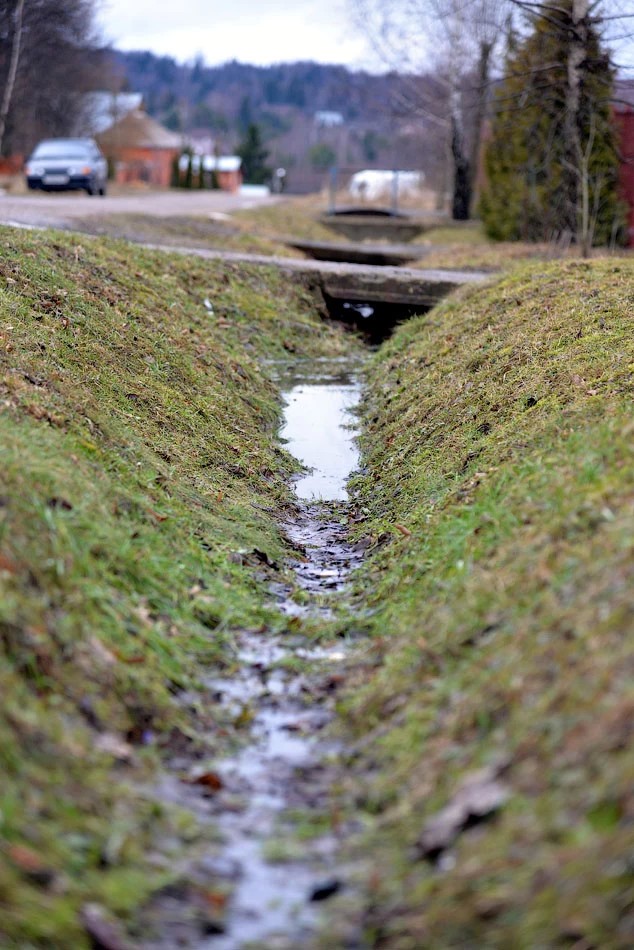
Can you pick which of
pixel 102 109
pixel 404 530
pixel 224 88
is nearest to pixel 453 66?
pixel 404 530

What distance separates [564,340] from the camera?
23.9 feet

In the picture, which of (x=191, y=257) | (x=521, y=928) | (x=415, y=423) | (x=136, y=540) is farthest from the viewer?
(x=191, y=257)

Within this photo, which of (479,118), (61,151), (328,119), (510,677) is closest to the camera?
(510,677)

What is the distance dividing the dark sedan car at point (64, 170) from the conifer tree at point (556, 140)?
10414 millimetres

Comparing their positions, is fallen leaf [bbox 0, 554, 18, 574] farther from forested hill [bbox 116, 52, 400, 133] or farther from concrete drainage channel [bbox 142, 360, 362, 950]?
forested hill [bbox 116, 52, 400, 133]

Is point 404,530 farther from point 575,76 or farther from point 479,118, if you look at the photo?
point 479,118

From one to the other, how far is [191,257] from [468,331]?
440cm

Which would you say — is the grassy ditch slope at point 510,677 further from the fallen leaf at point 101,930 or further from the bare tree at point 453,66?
the bare tree at point 453,66

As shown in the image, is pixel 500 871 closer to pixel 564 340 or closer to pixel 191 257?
pixel 564 340

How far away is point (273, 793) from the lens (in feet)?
10.9

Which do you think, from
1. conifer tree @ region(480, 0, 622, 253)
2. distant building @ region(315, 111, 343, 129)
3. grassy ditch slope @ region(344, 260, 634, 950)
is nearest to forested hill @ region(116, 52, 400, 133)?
distant building @ region(315, 111, 343, 129)

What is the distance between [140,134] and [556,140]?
63288 millimetres

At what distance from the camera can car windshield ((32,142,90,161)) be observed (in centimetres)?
2742

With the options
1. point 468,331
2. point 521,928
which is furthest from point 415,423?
point 521,928
